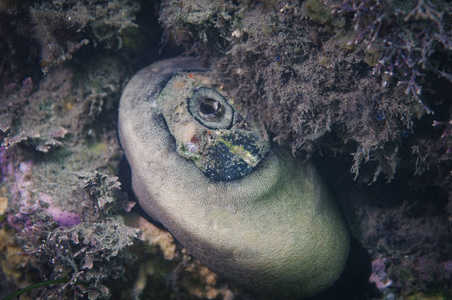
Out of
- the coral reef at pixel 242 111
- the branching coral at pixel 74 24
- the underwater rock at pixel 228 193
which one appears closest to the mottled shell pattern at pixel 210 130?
the underwater rock at pixel 228 193

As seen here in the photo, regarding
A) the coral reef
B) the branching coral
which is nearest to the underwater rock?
the coral reef

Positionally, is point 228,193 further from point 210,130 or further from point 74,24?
point 74,24

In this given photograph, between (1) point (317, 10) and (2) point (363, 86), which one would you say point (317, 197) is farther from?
(1) point (317, 10)

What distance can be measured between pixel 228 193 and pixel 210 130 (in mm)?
714

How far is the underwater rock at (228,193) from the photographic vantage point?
278 cm

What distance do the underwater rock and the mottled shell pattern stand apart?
0.04ft

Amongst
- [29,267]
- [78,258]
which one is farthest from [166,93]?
[29,267]

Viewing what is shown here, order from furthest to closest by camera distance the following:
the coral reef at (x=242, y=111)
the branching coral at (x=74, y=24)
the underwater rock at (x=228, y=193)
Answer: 1. the branching coral at (x=74, y=24)
2. the underwater rock at (x=228, y=193)
3. the coral reef at (x=242, y=111)

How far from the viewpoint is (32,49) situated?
3.74 metres

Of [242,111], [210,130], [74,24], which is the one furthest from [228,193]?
[74,24]

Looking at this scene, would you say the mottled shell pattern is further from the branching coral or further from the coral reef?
the branching coral

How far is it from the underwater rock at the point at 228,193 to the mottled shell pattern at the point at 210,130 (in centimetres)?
1

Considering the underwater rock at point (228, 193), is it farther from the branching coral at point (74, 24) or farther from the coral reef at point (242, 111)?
the branching coral at point (74, 24)

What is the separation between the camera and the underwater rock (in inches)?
109
